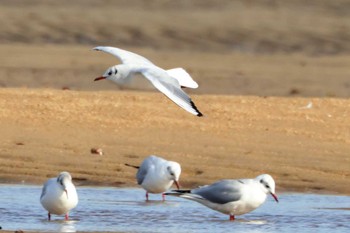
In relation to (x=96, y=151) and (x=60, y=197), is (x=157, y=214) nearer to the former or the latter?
(x=60, y=197)

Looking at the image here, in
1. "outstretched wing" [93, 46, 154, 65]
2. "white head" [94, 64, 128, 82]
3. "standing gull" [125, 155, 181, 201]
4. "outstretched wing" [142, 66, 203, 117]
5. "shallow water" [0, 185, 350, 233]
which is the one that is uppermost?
"outstretched wing" [93, 46, 154, 65]

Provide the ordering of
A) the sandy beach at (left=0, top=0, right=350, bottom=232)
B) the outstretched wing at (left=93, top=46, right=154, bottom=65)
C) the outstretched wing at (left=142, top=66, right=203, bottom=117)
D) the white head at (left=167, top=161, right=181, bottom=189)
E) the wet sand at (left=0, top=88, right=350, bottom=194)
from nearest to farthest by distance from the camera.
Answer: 1. the outstretched wing at (left=142, top=66, right=203, bottom=117)
2. the outstretched wing at (left=93, top=46, right=154, bottom=65)
3. the white head at (left=167, top=161, right=181, bottom=189)
4. the wet sand at (left=0, top=88, right=350, bottom=194)
5. the sandy beach at (left=0, top=0, right=350, bottom=232)

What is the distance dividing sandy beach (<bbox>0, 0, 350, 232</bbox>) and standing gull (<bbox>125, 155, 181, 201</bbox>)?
0.77m

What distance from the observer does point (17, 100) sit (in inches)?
613

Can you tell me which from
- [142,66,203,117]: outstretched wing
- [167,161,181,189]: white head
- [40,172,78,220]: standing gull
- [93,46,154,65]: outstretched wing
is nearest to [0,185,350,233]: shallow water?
[40,172,78,220]: standing gull

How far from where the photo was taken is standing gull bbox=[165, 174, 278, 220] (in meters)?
10.8

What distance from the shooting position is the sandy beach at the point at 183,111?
1324cm

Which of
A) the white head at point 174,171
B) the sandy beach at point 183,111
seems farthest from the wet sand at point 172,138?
the white head at point 174,171

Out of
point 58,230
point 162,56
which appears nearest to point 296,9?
point 162,56

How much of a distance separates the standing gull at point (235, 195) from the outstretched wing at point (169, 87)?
0.91 meters

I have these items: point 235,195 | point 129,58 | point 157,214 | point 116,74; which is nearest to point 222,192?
point 235,195

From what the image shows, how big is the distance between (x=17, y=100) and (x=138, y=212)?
4.91 m

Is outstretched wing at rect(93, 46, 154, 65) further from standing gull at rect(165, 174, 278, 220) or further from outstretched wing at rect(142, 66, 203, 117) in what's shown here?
standing gull at rect(165, 174, 278, 220)

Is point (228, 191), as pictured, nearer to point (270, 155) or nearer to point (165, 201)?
point (165, 201)
